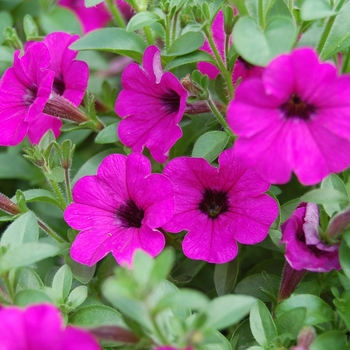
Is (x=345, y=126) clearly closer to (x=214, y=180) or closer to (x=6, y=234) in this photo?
(x=214, y=180)

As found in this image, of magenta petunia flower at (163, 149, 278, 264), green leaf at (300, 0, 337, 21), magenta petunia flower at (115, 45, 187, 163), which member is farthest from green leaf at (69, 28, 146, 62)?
green leaf at (300, 0, 337, 21)

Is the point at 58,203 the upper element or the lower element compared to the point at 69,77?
lower

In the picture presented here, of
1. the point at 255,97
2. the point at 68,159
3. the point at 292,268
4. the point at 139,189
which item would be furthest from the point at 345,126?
the point at 68,159

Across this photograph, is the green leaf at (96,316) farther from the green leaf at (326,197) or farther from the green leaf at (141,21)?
the green leaf at (141,21)

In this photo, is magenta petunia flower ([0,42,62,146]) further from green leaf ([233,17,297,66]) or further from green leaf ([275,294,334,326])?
green leaf ([275,294,334,326])

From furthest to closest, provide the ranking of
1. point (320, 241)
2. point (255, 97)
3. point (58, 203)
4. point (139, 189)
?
1. point (58, 203)
2. point (139, 189)
3. point (320, 241)
4. point (255, 97)

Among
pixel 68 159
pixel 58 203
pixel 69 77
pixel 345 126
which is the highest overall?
pixel 345 126

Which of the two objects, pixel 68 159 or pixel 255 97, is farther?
pixel 68 159
